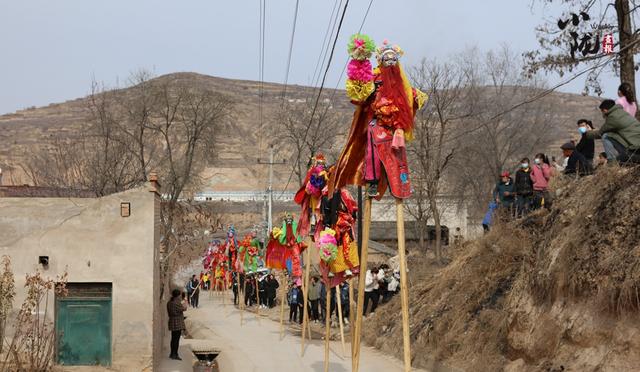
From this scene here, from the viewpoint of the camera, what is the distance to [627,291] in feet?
40.6

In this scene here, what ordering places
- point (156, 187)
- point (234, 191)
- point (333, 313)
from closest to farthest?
1. point (156, 187)
2. point (333, 313)
3. point (234, 191)

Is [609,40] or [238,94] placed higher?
[238,94]

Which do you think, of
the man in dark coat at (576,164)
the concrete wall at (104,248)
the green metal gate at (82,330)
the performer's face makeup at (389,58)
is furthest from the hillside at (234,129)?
the performer's face makeup at (389,58)

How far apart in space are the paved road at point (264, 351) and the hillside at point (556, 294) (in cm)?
198

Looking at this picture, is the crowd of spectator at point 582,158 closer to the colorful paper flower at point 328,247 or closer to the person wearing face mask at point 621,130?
the person wearing face mask at point 621,130

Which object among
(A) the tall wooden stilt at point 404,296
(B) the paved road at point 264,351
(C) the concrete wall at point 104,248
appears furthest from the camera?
(B) the paved road at point 264,351

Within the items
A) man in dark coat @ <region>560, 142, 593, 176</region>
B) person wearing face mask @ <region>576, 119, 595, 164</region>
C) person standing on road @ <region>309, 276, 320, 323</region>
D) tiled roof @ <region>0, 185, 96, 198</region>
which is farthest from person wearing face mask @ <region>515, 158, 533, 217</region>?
tiled roof @ <region>0, 185, 96, 198</region>

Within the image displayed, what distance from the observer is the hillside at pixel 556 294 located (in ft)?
41.9

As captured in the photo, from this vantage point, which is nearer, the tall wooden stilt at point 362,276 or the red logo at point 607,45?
the tall wooden stilt at point 362,276

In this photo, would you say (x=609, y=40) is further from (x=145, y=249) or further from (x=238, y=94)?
(x=238, y=94)

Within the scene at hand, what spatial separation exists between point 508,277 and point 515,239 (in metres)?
0.83

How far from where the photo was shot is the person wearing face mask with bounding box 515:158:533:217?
20.2 meters

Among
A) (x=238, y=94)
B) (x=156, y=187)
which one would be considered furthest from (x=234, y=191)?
(x=156, y=187)

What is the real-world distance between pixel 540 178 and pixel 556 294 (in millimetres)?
5473
